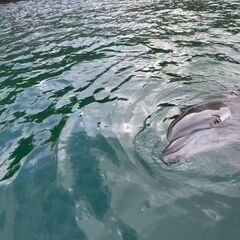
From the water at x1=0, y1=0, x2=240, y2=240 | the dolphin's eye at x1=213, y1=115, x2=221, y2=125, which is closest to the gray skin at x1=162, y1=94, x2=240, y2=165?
Result: the dolphin's eye at x1=213, y1=115, x2=221, y2=125

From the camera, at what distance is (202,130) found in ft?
20.7

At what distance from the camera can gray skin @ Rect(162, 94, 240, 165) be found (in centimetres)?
605

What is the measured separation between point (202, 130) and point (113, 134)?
1661 mm

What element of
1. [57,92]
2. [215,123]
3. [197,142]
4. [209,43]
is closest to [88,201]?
[197,142]

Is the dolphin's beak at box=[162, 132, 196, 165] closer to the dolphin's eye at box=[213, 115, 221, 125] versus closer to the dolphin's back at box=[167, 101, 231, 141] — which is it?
the dolphin's back at box=[167, 101, 231, 141]

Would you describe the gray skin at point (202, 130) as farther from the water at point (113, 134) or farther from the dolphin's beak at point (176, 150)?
the water at point (113, 134)

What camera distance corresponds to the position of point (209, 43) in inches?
494

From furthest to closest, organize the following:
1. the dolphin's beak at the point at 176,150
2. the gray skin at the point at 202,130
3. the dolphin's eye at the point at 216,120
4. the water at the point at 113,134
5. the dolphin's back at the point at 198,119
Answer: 1. the dolphin's eye at the point at 216,120
2. the dolphin's back at the point at 198,119
3. the gray skin at the point at 202,130
4. the dolphin's beak at the point at 176,150
5. the water at the point at 113,134

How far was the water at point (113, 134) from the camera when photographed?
17.1 feet

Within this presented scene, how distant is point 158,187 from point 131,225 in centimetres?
81

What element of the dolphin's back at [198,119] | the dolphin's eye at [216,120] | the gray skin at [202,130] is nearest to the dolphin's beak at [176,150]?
the gray skin at [202,130]

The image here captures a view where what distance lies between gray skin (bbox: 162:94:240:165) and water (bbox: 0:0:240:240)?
6.6 inches

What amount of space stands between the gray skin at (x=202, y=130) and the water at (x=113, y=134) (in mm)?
168

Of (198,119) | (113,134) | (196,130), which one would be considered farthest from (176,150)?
(113,134)
